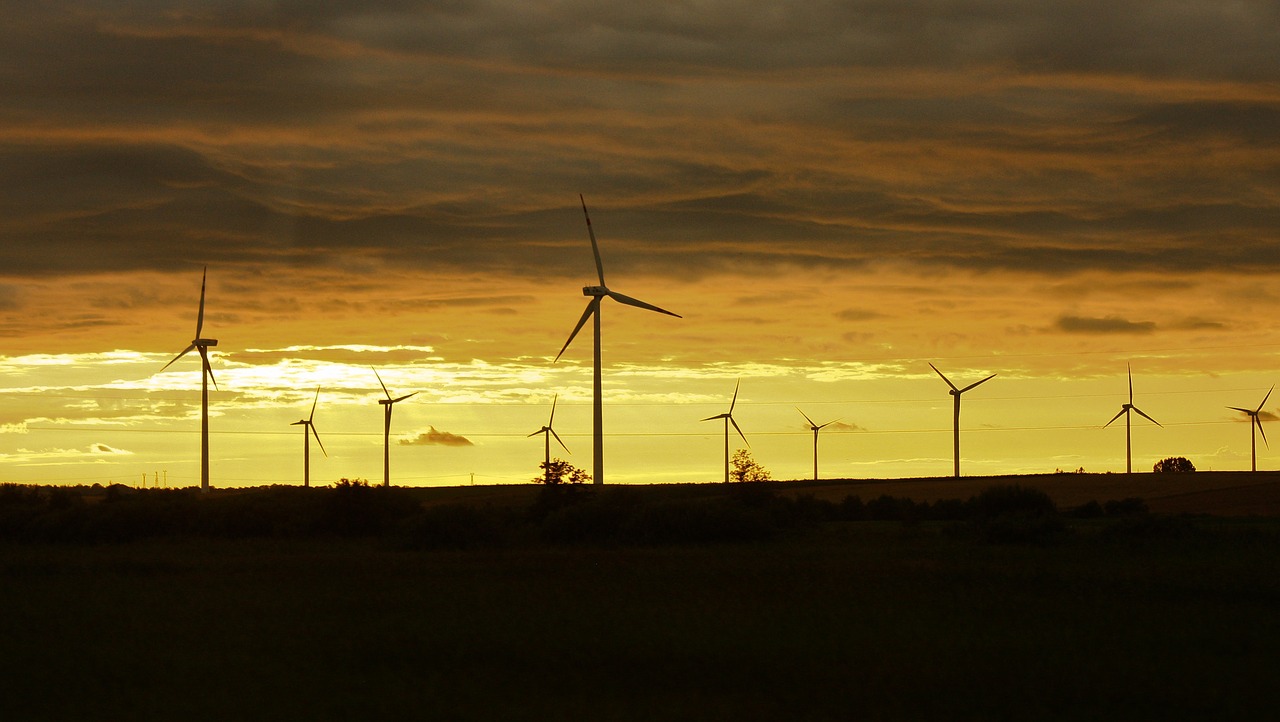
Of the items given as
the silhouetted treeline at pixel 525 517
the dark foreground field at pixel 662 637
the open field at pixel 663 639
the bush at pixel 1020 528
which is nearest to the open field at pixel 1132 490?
the silhouetted treeline at pixel 525 517

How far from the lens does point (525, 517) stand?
75688 mm

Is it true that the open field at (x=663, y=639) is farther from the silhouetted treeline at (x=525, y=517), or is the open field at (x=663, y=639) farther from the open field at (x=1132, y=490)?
the open field at (x=1132, y=490)

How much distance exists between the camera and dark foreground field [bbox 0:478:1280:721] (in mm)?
20875

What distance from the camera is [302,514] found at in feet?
256

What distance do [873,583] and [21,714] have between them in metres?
23.4

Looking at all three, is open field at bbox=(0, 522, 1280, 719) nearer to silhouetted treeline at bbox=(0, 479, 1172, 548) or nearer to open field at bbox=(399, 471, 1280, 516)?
silhouetted treeline at bbox=(0, 479, 1172, 548)

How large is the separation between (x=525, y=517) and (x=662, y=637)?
160 ft

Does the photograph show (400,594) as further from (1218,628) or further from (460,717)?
(1218,628)

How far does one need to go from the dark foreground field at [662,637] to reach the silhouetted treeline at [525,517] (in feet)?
→ 38.9

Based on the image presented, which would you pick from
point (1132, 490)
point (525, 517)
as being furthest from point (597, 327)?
point (1132, 490)

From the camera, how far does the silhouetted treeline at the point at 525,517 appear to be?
203 feet

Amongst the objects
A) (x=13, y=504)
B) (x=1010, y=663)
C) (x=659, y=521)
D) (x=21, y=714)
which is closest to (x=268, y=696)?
(x=21, y=714)

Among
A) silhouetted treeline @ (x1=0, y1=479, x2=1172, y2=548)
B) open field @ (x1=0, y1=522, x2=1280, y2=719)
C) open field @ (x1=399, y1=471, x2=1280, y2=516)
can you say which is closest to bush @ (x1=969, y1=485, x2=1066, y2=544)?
silhouetted treeline @ (x1=0, y1=479, x2=1172, y2=548)

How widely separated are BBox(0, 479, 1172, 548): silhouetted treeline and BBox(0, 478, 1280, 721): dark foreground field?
1186 centimetres
